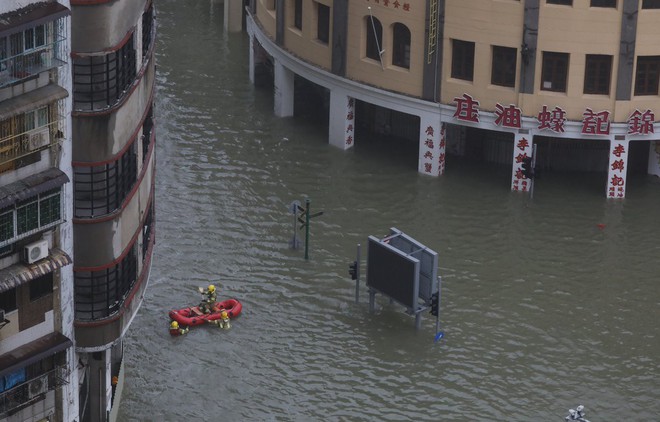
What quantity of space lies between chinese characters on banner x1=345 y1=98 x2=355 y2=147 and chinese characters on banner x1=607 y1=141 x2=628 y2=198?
12.3m

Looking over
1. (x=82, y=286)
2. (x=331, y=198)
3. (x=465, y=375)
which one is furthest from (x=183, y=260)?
(x=82, y=286)

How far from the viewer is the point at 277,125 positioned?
83812 millimetres

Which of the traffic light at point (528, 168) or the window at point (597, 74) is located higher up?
the window at point (597, 74)

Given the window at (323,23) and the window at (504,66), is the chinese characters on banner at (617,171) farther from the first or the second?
the window at (323,23)

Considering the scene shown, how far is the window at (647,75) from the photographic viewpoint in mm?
74938

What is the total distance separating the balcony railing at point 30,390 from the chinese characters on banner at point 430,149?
3087 centimetres

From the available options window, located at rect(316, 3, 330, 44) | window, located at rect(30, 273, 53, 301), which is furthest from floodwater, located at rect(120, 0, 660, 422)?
window, located at rect(30, 273, 53, 301)

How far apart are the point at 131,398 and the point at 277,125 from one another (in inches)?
1047

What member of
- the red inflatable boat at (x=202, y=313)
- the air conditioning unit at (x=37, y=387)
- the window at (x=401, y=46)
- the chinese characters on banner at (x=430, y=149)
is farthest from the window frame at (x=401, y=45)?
the air conditioning unit at (x=37, y=387)

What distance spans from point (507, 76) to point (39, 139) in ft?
109

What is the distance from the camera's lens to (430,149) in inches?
3056

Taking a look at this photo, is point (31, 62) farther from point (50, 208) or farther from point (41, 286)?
point (41, 286)

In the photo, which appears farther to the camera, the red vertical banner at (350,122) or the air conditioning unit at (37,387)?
the red vertical banner at (350,122)

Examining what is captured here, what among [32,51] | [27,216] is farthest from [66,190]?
[32,51]
